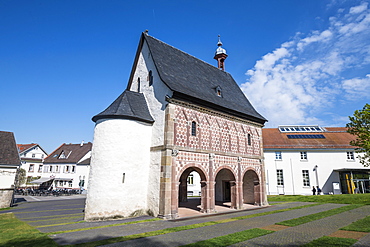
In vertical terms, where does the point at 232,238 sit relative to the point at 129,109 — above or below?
below

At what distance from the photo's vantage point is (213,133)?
17078mm

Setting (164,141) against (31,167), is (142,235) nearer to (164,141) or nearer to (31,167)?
(164,141)

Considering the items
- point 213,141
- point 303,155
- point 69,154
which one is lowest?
point 213,141

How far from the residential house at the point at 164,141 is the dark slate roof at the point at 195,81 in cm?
11

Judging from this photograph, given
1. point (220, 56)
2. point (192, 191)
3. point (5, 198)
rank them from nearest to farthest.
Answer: point (5, 198), point (220, 56), point (192, 191)

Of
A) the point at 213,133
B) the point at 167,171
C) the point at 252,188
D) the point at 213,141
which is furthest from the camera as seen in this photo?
the point at 252,188

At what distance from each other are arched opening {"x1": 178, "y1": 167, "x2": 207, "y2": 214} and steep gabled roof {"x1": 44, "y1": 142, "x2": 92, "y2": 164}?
21.6 metres

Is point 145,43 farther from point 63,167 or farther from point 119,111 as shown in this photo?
point 63,167

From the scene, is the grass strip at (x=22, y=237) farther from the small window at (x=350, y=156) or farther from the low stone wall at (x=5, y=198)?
the small window at (x=350, y=156)

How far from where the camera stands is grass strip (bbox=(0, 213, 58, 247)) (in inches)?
323

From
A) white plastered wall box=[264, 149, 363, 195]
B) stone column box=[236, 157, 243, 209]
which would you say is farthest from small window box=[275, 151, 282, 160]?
stone column box=[236, 157, 243, 209]

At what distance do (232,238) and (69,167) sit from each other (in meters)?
40.5

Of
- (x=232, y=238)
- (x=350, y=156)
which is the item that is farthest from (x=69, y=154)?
(x=350, y=156)

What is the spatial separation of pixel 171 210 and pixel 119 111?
23.0 feet
